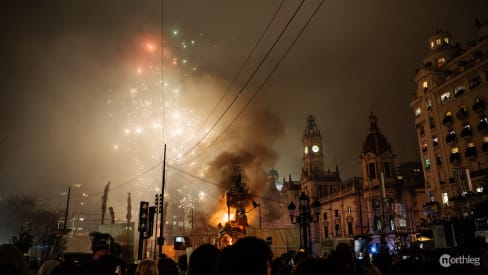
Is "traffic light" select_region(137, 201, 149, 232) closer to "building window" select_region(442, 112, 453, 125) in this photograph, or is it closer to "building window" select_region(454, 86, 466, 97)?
"building window" select_region(442, 112, 453, 125)

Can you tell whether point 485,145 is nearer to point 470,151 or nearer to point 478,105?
point 470,151

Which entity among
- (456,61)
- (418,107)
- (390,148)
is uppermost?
(456,61)

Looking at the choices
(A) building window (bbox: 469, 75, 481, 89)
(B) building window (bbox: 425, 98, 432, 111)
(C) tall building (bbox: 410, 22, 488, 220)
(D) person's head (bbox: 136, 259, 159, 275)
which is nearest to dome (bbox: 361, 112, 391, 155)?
(C) tall building (bbox: 410, 22, 488, 220)

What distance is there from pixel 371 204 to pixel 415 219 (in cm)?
707

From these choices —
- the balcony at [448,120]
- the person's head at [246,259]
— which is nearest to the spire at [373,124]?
the balcony at [448,120]

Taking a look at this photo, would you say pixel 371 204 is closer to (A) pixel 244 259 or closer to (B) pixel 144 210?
(B) pixel 144 210

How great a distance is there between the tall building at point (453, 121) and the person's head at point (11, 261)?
129 feet

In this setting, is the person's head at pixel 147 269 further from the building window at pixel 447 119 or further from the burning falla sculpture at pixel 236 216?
the building window at pixel 447 119

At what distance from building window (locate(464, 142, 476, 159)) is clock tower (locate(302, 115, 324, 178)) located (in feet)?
148

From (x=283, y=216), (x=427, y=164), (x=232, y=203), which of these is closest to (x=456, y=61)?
(x=427, y=164)

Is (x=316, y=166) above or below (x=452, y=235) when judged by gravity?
above

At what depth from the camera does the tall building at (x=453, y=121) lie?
1586 inches

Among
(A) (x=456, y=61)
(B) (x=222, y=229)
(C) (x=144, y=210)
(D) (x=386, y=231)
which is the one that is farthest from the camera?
(D) (x=386, y=231)

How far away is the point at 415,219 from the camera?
55.4m
